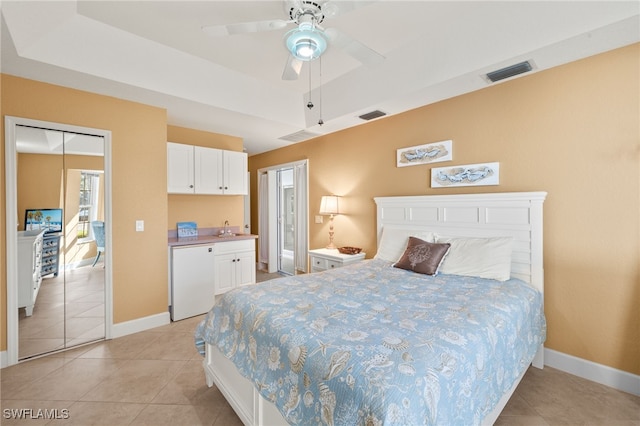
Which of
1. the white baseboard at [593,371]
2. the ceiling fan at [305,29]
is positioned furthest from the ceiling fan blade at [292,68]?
the white baseboard at [593,371]

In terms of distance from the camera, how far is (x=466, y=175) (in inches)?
113

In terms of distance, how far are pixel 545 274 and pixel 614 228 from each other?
1.96 feet

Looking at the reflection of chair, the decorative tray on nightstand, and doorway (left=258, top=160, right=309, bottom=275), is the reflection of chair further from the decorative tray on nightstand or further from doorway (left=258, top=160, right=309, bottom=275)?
doorway (left=258, top=160, right=309, bottom=275)

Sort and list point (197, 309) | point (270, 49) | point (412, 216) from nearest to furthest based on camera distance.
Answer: point (270, 49)
point (412, 216)
point (197, 309)

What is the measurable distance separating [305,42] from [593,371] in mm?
3304

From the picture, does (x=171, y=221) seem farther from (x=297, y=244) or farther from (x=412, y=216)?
(x=412, y=216)

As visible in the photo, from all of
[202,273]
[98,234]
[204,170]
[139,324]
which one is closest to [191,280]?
[202,273]

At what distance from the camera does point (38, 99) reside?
8.41 feet

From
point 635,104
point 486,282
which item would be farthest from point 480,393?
point 635,104

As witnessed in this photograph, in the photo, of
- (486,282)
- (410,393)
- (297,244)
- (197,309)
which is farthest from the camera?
(297,244)

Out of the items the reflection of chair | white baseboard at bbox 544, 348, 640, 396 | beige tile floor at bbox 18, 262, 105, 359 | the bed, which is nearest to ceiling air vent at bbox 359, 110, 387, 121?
the bed

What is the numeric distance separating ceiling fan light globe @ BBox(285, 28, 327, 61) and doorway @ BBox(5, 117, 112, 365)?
2389 mm

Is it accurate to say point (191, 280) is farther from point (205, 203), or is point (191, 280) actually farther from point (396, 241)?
point (396, 241)

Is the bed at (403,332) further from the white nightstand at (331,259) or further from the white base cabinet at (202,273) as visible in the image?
the white base cabinet at (202,273)
